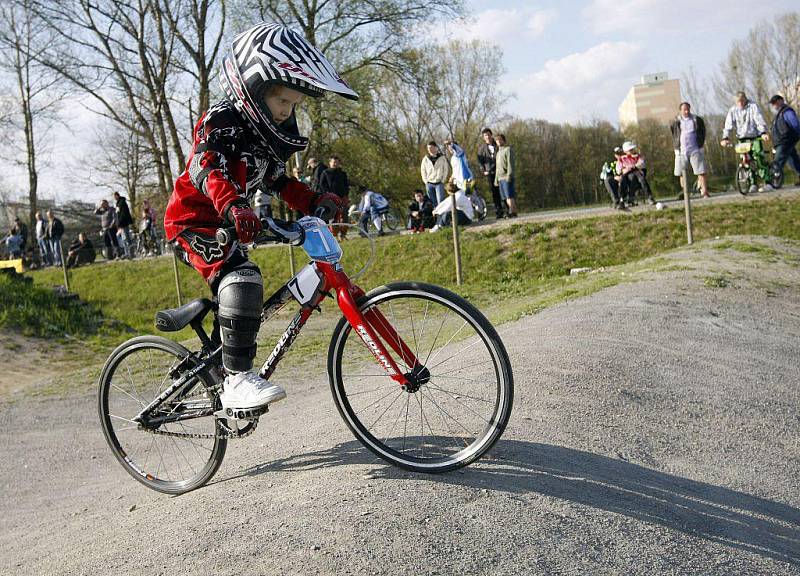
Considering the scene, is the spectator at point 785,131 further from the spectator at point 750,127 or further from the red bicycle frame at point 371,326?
the red bicycle frame at point 371,326

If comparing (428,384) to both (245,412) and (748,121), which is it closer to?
(245,412)

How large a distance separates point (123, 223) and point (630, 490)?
25028 mm

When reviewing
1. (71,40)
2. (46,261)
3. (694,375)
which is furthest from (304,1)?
(694,375)

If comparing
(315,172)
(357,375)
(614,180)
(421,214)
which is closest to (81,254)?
(315,172)

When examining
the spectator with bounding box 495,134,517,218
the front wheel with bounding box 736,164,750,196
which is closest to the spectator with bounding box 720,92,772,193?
the front wheel with bounding box 736,164,750,196

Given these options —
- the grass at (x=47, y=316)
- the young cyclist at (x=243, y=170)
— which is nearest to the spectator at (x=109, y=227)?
the grass at (x=47, y=316)

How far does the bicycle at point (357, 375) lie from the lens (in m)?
3.96

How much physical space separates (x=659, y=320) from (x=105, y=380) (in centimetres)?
540

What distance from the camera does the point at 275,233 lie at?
3.95 m

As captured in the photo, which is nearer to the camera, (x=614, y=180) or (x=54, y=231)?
(x=614, y=180)

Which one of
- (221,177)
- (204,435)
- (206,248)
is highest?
(221,177)

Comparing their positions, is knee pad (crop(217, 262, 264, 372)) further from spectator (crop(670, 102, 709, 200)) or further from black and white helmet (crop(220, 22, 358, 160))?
spectator (crop(670, 102, 709, 200))

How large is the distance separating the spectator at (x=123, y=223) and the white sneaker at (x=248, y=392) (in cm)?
2346

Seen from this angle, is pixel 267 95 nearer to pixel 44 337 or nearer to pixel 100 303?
pixel 44 337
